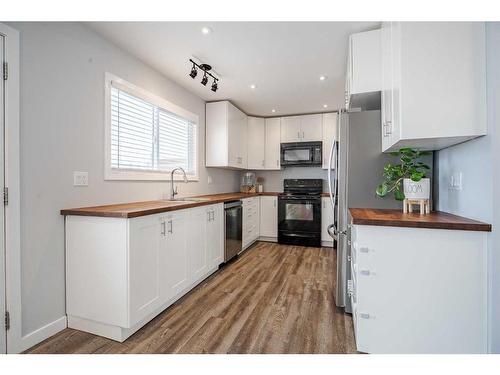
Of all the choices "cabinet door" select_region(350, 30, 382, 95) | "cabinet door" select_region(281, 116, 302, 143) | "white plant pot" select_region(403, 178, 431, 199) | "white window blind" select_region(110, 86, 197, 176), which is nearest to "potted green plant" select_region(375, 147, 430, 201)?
"white plant pot" select_region(403, 178, 431, 199)

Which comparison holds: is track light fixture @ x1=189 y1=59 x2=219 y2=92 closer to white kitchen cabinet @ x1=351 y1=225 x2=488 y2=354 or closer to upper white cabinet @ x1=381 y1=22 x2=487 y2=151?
upper white cabinet @ x1=381 y1=22 x2=487 y2=151

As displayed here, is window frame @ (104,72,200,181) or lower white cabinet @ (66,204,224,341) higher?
window frame @ (104,72,200,181)

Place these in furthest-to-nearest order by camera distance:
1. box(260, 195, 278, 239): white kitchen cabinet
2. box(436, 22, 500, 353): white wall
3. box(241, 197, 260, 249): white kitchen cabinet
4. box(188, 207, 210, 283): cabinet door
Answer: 1. box(260, 195, 278, 239): white kitchen cabinet
2. box(241, 197, 260, 249): white kitchen cabinet
3. box(188, 207, 210, 283): cabinet door
4. box(436, 22, 500, 353): white wall

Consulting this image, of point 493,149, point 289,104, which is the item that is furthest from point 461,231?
point 289,104

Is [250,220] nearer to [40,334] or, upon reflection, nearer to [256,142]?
[256,142]

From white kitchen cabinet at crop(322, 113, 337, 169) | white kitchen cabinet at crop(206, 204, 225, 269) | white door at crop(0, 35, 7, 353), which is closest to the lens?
white door at crop(0, 35, 7, 353)

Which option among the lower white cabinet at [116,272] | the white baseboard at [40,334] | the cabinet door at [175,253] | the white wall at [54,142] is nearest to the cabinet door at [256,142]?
the cabinet door at [175,253]

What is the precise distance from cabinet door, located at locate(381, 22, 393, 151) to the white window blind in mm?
2257

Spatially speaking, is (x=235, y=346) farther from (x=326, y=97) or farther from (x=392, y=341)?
(x=326, y=97)

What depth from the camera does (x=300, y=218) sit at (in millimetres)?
4270

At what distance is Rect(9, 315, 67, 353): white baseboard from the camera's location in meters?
1.59

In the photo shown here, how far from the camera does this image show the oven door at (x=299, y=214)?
164 inches

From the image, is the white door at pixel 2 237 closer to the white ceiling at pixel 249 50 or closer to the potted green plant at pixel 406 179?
the white ceiling at pixel 249 50

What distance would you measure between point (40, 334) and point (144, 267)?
30.0 inches
